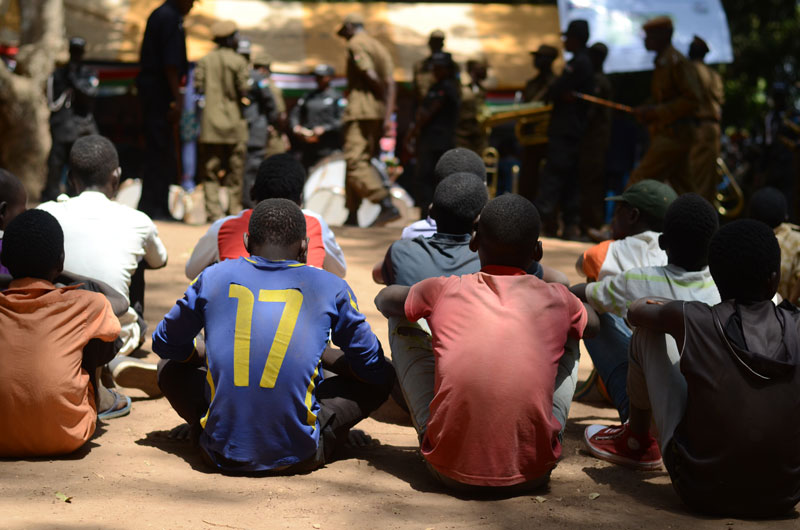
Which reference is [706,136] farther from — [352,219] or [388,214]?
[352,219]

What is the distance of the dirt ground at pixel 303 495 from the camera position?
3514 millimetres

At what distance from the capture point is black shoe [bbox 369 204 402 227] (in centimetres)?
1211

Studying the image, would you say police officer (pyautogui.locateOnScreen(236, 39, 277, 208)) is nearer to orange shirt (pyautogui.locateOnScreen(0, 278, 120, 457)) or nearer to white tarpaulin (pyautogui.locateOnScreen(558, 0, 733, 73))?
white tarpaulin (pyautogui.locateOnScreen(558, 0, 733, 73))

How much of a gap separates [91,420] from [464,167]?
2460mm

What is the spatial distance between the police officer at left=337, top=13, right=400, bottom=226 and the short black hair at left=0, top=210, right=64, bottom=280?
7541mm

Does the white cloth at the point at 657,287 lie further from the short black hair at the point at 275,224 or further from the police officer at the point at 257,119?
the police officer at the point at 257,119

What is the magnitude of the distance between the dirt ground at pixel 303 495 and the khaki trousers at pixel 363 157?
7.22 metres

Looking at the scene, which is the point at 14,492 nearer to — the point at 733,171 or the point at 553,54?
the point at 553,54

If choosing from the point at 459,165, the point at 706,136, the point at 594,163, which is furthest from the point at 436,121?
the point at 459,165

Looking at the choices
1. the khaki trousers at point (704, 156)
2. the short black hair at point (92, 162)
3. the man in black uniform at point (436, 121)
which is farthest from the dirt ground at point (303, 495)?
the man in black uniform at point (436, 121)

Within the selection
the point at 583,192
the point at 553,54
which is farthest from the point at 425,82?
the point at 583,192

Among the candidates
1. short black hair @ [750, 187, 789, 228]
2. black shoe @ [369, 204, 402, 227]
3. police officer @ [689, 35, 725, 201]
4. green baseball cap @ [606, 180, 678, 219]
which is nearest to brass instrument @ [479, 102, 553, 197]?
black shoe @ [369, 204, 402, 227]

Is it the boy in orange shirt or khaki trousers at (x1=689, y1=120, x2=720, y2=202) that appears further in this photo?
khaki trousers at (x1=689, y1=120, x2=720, y2=202)

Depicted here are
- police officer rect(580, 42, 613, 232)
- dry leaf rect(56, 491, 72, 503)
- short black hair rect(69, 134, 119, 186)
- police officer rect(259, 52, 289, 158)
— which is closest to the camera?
dry leaf rect(56, 491, 72, 503)
